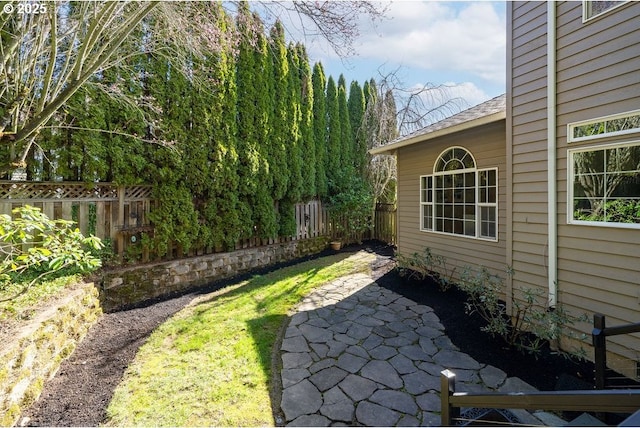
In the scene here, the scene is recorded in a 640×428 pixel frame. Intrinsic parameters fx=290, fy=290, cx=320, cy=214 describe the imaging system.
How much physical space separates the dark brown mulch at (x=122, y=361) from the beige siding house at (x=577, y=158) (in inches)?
27.3

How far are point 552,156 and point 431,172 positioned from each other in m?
2.90

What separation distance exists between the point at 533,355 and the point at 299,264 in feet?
18.4

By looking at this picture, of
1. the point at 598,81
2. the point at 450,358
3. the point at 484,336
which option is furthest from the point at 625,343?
the point at 598,81

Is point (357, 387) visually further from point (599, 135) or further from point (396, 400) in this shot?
point (599, 135)

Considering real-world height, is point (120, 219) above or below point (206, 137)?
below

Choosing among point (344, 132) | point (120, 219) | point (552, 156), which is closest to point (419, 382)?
point (552, 156)

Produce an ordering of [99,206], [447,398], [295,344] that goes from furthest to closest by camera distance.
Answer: [99,206]
[295,344]
[447,398]

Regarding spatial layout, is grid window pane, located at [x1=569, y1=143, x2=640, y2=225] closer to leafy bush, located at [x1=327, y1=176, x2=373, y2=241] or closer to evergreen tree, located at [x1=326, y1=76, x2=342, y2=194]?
leafy bush, located at [x1=327, y1=176, x2=373, y2=241]

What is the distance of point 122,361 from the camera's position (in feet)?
11.2

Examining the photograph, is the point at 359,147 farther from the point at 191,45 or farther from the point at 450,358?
the point at 450,358

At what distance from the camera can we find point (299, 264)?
8086mm

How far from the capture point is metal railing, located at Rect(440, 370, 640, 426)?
0.94m

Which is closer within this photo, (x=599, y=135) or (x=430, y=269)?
(x=599, y=135)

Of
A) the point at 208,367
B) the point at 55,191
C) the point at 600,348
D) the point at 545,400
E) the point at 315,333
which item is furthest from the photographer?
the point at 55,191
